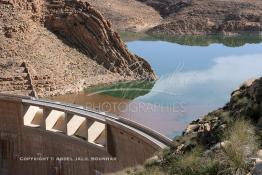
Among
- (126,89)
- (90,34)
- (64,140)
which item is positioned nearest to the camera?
(64,140)

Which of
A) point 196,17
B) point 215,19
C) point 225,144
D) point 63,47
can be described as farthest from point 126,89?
point 196,17

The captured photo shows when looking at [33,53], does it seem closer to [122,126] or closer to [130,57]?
[130,57]

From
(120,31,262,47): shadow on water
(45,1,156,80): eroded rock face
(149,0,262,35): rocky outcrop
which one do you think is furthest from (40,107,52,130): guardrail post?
(149,0,262,35): rocky outcrop

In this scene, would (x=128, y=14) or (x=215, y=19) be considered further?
(x=128, y=14)

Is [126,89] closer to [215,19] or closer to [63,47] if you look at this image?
[63,47]

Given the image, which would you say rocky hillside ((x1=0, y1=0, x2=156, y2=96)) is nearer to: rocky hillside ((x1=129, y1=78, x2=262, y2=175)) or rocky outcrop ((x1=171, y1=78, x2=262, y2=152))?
rocky outcrop ((x1=171, y1=78, x2=262, y2=152))

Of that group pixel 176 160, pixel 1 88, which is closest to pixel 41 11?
pixel 1 88
